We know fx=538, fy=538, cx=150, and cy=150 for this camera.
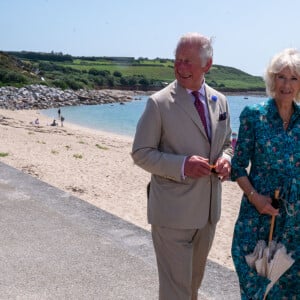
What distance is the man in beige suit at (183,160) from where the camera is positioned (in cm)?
276

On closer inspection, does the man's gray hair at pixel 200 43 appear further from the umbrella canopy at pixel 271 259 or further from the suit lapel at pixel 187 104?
the umbrella canopy at pixel 271 259

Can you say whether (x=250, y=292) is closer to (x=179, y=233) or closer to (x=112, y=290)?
(x=179, y=233)

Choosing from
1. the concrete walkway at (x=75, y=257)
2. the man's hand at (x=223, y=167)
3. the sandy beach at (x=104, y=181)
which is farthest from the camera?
the sandy beach at (x=104, y=181)

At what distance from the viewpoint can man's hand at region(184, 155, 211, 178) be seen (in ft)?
8.84

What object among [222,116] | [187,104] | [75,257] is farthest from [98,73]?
[187,104]

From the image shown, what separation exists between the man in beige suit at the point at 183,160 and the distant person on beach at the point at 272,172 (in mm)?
170

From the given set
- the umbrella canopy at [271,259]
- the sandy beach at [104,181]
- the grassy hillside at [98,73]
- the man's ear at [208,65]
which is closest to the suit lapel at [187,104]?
Result: the man's ear at [208,65]

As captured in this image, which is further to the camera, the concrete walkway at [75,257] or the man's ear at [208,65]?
the concrete walkway at [75,257]

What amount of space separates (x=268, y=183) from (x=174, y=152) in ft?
1.66

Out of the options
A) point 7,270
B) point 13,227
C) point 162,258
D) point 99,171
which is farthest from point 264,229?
point 99,171

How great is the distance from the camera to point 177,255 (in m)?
2.86

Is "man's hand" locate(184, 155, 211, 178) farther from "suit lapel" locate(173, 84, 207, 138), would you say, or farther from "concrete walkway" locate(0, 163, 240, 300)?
"concrete walkway" locate(0, 163, 240, 300)

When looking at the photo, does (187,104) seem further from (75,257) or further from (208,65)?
(75,257)

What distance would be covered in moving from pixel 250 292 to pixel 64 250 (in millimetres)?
2062
